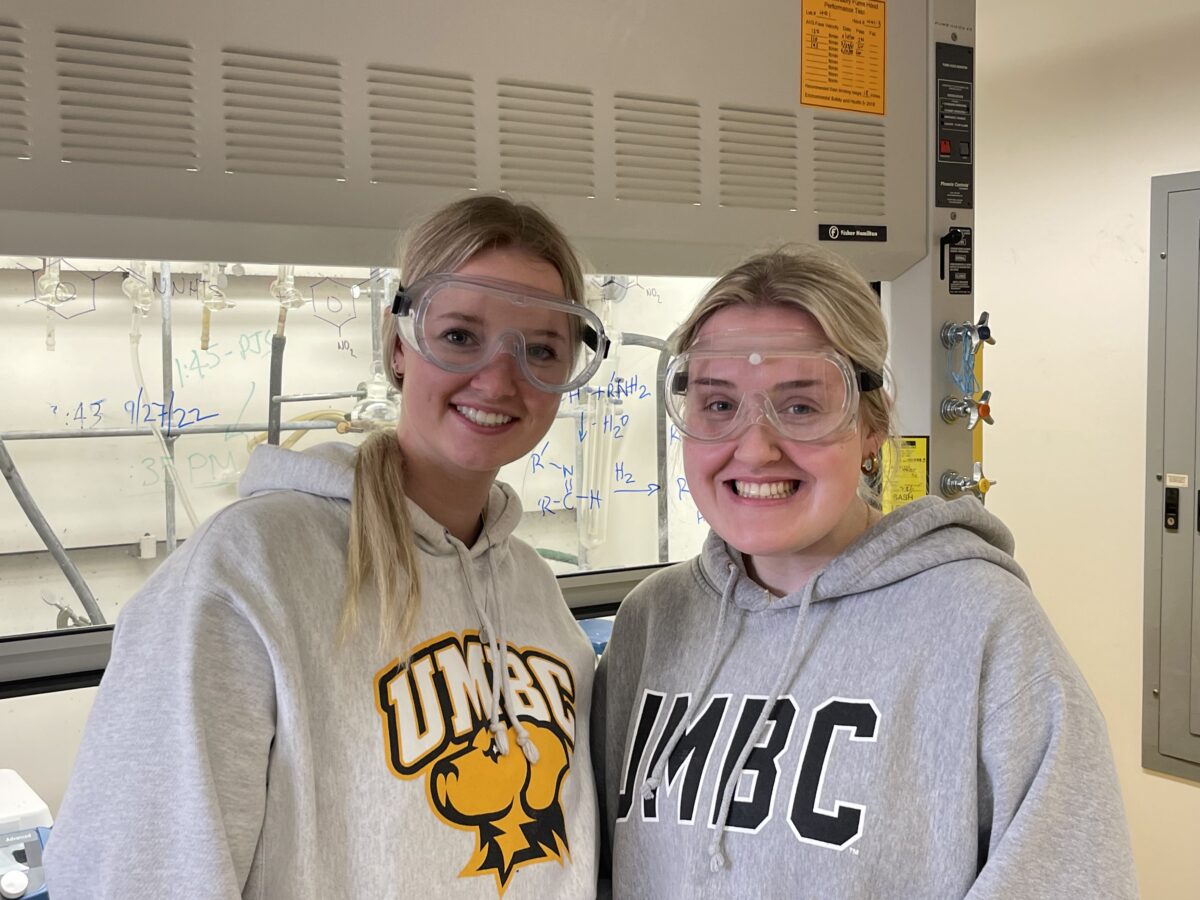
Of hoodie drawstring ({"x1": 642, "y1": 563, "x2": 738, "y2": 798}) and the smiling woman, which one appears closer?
the smiling woman

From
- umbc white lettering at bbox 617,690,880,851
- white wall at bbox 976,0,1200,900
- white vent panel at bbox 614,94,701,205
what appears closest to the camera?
umbc white lettering at bbox 617,690,880,851

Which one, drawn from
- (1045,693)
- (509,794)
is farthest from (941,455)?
(509,794)

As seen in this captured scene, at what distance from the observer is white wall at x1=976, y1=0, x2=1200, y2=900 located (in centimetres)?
329

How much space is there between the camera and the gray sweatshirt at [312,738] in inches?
38.3

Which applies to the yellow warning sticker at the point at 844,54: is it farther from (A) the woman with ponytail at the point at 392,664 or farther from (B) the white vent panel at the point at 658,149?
(A) the woman with ponytail at the point at 392,664

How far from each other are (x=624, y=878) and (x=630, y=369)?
1301mm

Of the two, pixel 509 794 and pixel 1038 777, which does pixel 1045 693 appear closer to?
pixel 1038 777

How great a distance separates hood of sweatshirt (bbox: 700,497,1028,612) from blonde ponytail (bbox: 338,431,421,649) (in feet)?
1.57

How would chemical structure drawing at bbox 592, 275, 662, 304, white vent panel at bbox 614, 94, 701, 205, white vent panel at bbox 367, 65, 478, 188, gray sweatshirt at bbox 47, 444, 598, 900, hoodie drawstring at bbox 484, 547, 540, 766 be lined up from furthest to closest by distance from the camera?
chemical structure drawing at bbox 592, 275, 662, 304 → white vent panel at bbox 614, 94, 701, 205 → white vent panel at bbox 367, 65, 478, 188 → hoodie drawstring at bbox 484, 547, 540, 766 → gray sweatshirt at bbox 47, 444, 598, 900

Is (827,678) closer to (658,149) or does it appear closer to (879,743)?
(879,743)

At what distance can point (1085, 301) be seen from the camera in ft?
11.4

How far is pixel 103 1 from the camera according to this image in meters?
1.36

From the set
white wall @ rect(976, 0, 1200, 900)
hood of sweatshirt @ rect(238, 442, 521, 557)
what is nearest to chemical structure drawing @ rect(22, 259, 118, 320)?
hood of sweatshirt @ rect(238, 442, 521, 557)

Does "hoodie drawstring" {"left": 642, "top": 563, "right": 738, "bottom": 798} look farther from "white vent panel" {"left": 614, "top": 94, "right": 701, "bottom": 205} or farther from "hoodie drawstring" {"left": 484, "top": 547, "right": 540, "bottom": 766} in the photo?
"white vent panel" {"left": 614, "top": 94, "right": 701, "bottom": 205}
